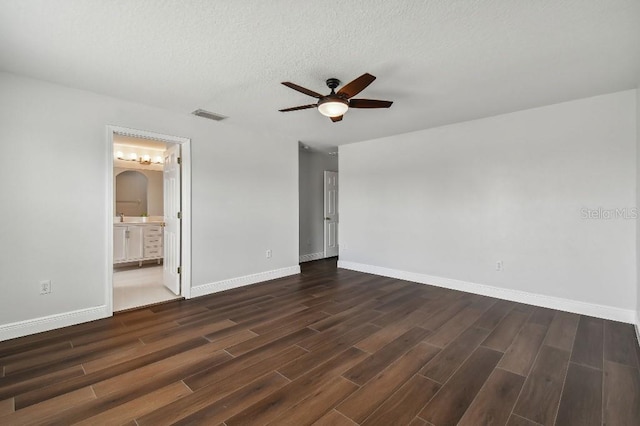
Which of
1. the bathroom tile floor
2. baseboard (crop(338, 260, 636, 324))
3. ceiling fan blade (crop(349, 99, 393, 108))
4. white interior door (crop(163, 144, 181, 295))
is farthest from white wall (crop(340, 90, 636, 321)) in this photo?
the bathroom tile floor

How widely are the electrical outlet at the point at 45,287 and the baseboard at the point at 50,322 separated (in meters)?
0.26

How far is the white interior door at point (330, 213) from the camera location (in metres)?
7.13

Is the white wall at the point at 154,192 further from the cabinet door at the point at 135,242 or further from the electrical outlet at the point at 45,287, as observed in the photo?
the electrical outlet at the point at 45,287

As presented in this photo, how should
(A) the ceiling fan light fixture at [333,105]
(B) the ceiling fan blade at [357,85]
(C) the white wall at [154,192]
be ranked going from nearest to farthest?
1. (B) the ceiling fan blade at [357,85]
2. (A) the ceiling fan light fixture at [333,105]
3. (C) the white wall at [154,192]

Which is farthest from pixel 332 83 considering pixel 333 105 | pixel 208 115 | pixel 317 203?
pixel 317 203

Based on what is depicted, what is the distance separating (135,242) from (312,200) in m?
3.84

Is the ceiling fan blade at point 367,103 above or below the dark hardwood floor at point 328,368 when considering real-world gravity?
above

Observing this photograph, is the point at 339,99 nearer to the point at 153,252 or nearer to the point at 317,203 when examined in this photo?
the point at 317,203

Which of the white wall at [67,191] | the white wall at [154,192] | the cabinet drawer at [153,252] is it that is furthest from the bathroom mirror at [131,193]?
the white wall at [67,191]

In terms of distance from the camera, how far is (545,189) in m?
3.65

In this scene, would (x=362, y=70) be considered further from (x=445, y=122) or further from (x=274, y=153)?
(x=274, y=153)

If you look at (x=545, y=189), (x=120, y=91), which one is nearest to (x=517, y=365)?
(x=545, y=189)

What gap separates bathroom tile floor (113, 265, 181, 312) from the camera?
12.6ft

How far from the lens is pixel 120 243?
5734mm
